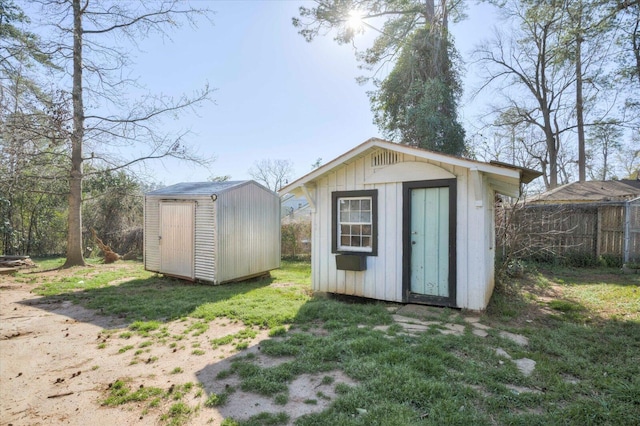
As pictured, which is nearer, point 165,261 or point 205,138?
point 165,261

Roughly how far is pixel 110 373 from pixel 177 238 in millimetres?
4876

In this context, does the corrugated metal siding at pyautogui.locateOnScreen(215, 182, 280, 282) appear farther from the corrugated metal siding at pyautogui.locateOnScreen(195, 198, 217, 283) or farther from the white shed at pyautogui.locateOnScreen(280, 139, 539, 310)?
the white shed at pyautogui.locateOnScreen(280, 139, 539, 310)

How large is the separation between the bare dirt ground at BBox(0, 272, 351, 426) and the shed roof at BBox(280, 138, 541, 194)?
9.71 ft

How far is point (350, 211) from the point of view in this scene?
5855 millimetres

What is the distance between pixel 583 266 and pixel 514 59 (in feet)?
43.8

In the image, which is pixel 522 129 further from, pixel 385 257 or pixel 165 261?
pixel 165 261

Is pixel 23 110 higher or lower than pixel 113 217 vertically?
higher

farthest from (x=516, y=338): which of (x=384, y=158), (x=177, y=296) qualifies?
(x=177, y=296)

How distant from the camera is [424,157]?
502 cm

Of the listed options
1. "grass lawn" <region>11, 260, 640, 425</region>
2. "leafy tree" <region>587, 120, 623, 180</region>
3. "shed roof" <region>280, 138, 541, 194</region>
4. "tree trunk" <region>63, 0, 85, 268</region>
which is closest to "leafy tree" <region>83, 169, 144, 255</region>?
"tree trunk" <region>63, 0, 85, 268</region>

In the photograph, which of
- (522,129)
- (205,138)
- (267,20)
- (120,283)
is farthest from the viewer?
(522,129)

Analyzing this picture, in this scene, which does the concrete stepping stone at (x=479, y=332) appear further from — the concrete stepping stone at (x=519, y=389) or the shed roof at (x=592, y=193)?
the shed roof at (x=592, y=193)

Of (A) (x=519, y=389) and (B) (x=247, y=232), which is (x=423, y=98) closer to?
(B) (x=247, y=232)

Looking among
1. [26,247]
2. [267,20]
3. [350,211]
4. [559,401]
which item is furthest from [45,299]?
[26,247]
